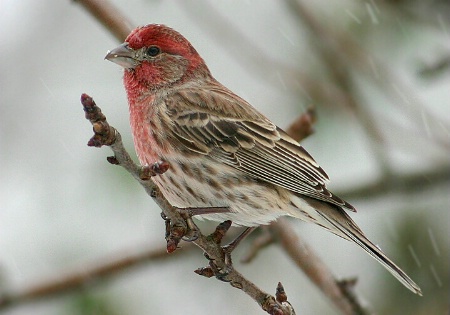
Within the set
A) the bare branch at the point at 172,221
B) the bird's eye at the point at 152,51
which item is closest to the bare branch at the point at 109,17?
the bird's eye at the point at 152,51

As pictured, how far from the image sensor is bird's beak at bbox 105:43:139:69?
17.6 feet

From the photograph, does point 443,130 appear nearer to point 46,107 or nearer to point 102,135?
point 46,107

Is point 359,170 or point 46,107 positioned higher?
point 359,170

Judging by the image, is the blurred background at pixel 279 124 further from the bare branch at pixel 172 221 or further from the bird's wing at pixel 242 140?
the bare branch at pixel 172 221

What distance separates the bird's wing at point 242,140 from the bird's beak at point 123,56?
13.9 inches

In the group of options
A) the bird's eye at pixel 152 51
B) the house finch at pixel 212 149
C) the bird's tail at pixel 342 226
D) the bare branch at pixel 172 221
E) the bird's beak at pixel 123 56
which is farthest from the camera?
the bird's eye at pixel 152 51

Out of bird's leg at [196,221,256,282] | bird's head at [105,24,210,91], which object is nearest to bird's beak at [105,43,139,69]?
bird's head at [105,24,210,91]

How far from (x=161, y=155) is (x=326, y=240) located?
4.15 m

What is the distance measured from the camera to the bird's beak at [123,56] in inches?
211

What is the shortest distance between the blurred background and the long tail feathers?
1092mm

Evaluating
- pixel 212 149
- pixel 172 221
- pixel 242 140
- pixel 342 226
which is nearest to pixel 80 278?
pixel 212 149

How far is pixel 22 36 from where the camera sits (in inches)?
329

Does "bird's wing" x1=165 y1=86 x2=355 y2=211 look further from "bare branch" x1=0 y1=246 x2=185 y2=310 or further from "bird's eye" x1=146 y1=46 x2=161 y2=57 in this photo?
"bare branch" x1=0 y1=246 x2=185 y2=310

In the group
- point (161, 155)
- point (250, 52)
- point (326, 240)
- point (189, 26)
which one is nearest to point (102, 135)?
point (161, 155)
